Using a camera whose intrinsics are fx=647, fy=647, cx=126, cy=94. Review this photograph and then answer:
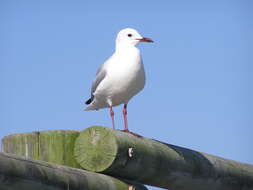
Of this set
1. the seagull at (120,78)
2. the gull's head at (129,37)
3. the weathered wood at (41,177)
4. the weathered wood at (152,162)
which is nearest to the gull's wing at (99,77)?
the seagull at (120,78)

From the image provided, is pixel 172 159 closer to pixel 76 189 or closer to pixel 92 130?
pixel 92 130

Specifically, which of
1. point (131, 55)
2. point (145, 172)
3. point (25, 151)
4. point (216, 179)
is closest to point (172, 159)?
point (145, 172)

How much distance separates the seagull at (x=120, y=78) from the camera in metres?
6.70

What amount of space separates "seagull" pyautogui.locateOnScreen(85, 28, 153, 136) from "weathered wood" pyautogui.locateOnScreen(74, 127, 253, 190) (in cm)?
149

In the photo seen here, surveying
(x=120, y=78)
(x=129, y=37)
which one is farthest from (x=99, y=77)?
(x=129, y=37)

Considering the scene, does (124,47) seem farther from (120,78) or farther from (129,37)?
(120,78)

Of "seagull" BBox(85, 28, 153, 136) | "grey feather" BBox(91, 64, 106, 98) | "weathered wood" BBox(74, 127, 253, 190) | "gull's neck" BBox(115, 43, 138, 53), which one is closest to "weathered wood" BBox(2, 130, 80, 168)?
"weathered wood" BBox(74, 127, 253, 190)

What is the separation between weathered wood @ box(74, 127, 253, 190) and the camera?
14.5 feet

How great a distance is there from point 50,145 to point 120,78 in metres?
2.37

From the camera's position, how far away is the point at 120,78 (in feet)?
22.1

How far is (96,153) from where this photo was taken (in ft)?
14.5

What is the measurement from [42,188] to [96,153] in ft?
2.87

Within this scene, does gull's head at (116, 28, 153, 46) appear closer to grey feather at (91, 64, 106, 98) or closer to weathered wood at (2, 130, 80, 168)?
grey feather at (91, 64, 106, 98)

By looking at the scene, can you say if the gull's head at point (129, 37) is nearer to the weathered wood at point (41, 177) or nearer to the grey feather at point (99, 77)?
the grey feather at point (99, 77)
